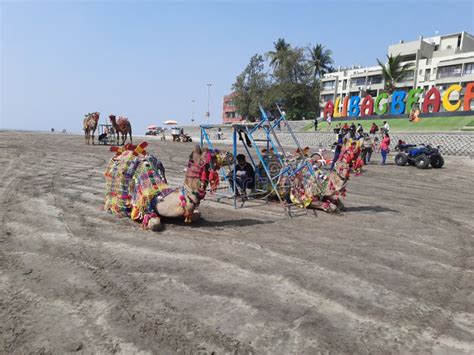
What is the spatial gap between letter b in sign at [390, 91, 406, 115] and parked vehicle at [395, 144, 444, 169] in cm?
2174

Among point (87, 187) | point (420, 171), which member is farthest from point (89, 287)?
point (420, 171)

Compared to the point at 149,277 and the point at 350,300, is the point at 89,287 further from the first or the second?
the point at 350,300

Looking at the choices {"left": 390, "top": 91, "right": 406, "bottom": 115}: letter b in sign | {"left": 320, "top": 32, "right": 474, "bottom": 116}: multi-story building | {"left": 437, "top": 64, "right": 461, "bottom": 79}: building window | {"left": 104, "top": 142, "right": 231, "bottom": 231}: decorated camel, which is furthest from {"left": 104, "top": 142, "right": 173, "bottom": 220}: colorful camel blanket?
{"left": 437, "top": 64, "right": 461, "bottom": 79}: building window

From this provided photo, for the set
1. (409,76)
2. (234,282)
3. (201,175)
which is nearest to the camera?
(234,282)

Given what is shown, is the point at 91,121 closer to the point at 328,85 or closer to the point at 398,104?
the point at 398,104

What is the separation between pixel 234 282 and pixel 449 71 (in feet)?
202

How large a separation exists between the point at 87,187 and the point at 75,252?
5.76 m

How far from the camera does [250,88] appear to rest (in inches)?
2628

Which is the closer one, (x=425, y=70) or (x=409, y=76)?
(x=425, y=70)

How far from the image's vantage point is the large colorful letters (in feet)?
116

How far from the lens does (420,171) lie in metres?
18.2

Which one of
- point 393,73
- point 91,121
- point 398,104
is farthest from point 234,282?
point 393,73

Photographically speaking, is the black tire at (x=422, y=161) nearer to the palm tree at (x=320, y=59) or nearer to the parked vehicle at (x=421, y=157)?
the parked vehicle at (x=421, y=157)

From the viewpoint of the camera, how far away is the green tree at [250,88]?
215ft
